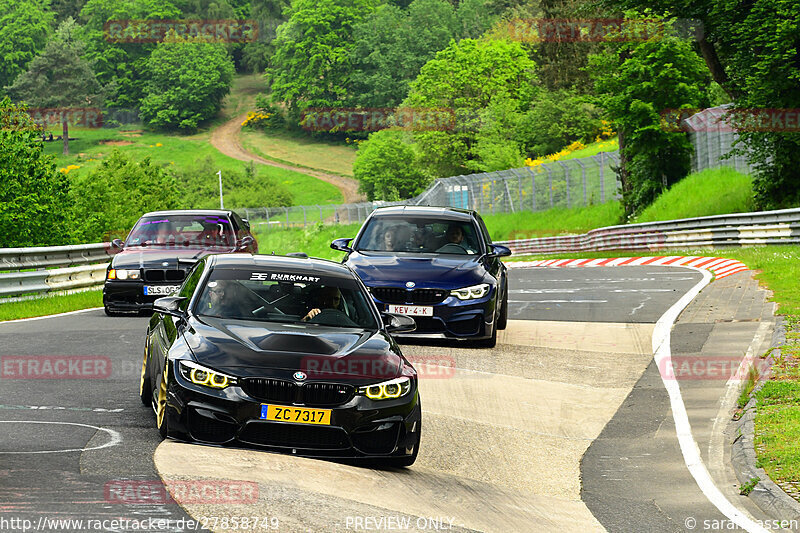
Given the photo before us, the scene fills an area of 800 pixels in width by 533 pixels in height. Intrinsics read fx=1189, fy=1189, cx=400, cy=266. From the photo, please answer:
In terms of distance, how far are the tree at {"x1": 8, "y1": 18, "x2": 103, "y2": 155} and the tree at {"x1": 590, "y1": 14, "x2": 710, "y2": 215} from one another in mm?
130936

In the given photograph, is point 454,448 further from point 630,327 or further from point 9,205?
point 9,205

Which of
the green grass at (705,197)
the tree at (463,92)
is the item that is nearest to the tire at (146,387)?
the green grass at (705,197)

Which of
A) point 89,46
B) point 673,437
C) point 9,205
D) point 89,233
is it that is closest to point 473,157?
point 89,233

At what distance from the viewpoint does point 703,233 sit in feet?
113

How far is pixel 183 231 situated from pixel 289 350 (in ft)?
39.3

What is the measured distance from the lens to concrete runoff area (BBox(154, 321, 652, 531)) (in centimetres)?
645

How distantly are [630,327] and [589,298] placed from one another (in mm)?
4496

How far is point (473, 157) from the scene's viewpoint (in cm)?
9875

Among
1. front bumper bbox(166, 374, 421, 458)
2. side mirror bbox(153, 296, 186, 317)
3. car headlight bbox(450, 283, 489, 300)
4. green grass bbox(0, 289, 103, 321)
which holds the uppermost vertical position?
side mirror bbox(153, 296, 186, 317)

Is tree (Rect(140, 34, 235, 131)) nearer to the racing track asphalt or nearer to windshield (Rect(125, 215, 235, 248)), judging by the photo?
windshield (Rect(125, 215, 235, 248))

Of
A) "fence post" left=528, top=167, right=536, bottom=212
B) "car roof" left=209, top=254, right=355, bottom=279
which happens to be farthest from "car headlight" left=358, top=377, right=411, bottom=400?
"fence post" left=528, top=167, right=536, bottom=212

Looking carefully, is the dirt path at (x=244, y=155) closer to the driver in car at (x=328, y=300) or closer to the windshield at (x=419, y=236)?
the windshield at (x=419, y=236)

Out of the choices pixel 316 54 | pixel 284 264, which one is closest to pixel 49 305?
pixel 284 264

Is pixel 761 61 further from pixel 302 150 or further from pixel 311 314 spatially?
pixel 302 150
